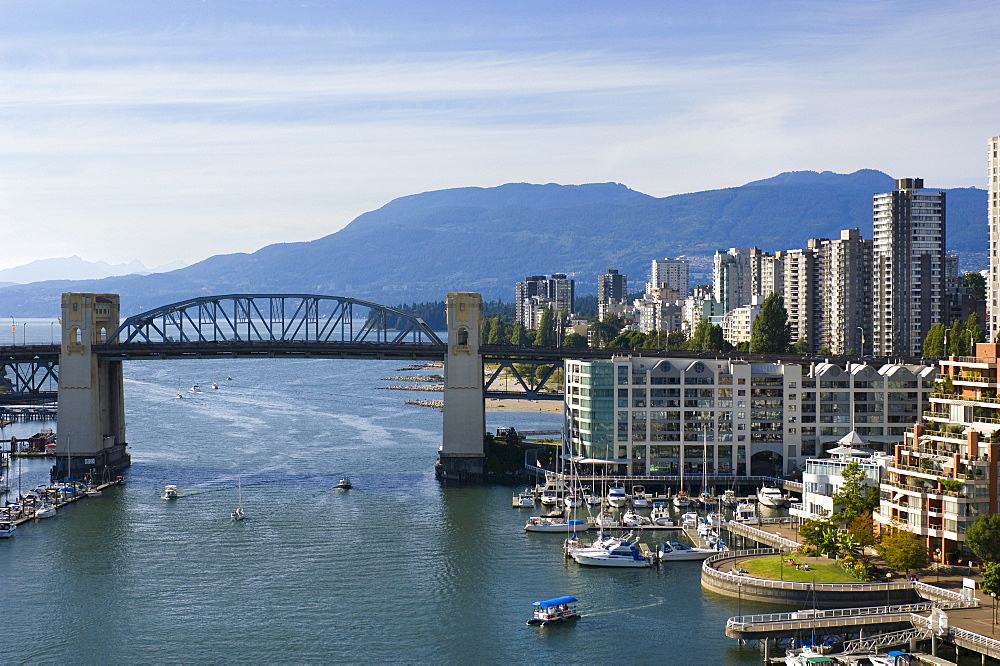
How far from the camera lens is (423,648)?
2580 cm

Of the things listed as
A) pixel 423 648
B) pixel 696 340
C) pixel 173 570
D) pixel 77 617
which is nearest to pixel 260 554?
pixel 173 570

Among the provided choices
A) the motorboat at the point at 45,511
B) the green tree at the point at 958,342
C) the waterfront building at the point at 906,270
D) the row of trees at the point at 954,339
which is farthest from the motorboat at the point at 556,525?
the waterfront building at the point at 906,270

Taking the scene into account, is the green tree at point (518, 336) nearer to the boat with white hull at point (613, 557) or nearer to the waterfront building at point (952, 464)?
the boat with white hull at point (613, 557)

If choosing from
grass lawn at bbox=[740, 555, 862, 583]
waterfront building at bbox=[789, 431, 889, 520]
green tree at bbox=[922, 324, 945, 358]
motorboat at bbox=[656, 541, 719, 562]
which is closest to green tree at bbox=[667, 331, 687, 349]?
green tree at bbox=[922, 324, 945, 358]

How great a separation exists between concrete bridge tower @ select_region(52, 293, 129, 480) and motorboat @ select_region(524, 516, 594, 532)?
19.2 m

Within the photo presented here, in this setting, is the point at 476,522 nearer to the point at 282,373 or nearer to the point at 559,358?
the point at 559,358

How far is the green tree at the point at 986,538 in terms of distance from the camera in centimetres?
2639

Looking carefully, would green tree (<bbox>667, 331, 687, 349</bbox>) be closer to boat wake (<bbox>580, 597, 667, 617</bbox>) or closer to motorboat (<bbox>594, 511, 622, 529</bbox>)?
motorboat (<bbox>594, 511, 622, 529</bbox>)

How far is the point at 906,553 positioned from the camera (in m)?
27.2

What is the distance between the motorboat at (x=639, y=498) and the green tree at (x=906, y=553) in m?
13.3

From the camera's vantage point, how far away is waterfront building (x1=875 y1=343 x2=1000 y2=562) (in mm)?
27562

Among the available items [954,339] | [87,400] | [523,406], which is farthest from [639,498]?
[523,406]

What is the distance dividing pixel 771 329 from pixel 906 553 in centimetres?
4680

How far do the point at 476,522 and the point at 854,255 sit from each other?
5685cm
